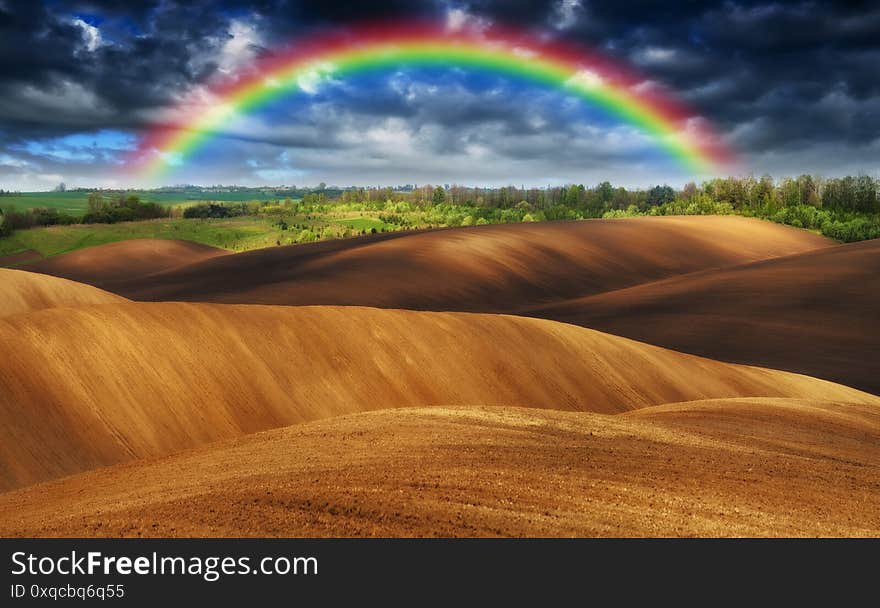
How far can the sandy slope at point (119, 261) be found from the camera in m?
90.8

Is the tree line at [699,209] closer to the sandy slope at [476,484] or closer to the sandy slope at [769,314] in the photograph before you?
the sandy slope at [769,314]

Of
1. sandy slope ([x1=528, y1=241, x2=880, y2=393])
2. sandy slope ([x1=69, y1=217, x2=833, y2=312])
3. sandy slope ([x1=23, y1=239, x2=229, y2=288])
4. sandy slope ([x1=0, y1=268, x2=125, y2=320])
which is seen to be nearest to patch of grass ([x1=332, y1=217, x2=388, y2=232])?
sandy slope ([x1=23, y1=239, x2=229, y2=288])

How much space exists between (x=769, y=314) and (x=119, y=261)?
8139cm

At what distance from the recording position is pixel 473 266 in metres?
66.4

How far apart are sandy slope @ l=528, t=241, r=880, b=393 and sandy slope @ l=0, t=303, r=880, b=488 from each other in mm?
13369

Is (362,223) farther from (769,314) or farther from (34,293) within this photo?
(34,293)

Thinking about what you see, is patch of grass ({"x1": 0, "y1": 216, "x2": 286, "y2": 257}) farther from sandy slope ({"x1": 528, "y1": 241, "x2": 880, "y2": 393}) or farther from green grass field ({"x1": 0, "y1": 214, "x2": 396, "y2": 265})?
sandy slope ({"x1": 528, "y1": 241, "x2": 880, "y2": 393})

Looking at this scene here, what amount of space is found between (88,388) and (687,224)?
8951cm

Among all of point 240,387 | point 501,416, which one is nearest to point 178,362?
point 240,387

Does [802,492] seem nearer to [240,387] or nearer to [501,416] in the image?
[501,416]

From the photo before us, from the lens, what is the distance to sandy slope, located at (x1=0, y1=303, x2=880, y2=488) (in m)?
14.7

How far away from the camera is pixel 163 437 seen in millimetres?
15281

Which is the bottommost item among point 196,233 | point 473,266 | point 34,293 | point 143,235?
point 473,266

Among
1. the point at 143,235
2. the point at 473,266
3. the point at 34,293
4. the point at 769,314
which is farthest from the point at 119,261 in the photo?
the point at 769,314
